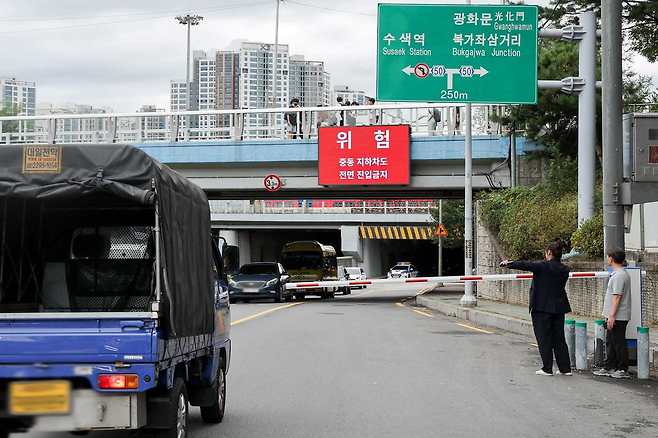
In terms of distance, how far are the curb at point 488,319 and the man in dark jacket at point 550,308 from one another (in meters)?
6.06

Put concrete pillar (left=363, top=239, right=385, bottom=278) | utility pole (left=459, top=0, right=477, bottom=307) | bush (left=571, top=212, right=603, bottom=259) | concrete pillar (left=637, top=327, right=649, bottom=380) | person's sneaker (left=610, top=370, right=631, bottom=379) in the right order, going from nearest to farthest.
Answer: concrete pillar (left=637, top=327, right=649, bottom=380) < person's sneaker (left=610, top=370, right=631, bottom=379) < bush (left=571, top=212, right=603, bottom=259) < utility pole (left=459, top=0, right=477, bottom=307) < concrete pillar (left=363, top=239, right=385, bottom=278)

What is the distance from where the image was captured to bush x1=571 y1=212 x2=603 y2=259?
20.5 m

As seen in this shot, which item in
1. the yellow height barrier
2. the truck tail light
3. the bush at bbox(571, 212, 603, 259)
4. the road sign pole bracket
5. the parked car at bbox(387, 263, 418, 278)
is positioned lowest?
the parked car at bbox(387, 263, 418, 278)

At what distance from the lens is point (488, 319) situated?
21672 mm

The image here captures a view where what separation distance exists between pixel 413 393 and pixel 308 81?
85172mm

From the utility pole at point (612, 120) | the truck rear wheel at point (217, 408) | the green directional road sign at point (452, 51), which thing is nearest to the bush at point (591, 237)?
the green directional road sign at point (452, 51)

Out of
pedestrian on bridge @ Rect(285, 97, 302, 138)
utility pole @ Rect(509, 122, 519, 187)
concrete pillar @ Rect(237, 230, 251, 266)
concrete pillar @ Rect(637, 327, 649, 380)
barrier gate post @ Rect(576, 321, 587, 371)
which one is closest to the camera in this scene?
concrete pillar @ Rect(637, 327, 649, 380)

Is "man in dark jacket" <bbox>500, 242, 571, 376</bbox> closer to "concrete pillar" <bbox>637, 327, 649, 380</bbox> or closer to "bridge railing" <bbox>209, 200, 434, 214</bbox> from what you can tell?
"concrete pillar" <bbox>637, 327, 649, 380</bbox>

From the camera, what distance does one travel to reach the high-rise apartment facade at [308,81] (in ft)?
299

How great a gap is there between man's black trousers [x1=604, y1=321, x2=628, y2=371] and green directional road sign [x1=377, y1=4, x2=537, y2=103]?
8.24m

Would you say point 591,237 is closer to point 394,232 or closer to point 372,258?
point 394,232

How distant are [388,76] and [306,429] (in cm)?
1215

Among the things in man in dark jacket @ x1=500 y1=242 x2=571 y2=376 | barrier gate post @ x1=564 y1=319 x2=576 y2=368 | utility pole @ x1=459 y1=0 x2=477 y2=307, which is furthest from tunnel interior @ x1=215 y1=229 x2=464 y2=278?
man in dark jacket @ x1=500 y1=242 x2=571 y2=376

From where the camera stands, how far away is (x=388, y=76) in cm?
1914
